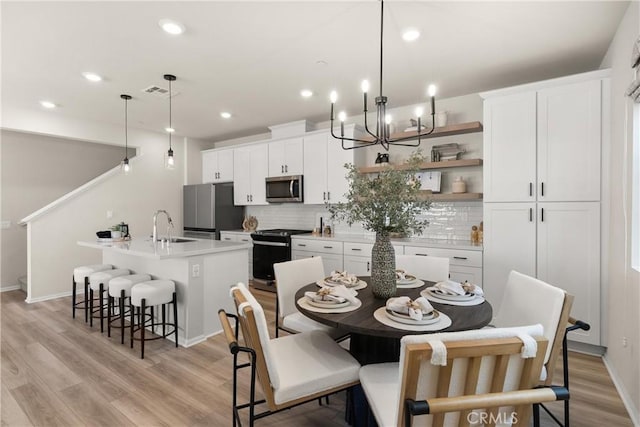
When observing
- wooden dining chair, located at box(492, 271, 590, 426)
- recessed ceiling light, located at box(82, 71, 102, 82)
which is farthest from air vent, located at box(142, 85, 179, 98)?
wooden dining chair, located at box(492, 271, 590, 426)

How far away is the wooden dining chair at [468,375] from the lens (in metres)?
1.05

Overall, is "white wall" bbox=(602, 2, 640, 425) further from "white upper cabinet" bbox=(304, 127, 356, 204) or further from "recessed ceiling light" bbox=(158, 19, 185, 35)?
"recessed ceiling light" bbox=(158, 19, 185, 35)

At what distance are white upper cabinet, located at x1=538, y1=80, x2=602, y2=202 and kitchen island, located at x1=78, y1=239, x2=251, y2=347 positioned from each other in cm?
309

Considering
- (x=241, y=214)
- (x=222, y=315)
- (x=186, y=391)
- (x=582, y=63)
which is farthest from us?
(x=241, y=214)

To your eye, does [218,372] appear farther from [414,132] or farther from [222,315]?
[414,132]

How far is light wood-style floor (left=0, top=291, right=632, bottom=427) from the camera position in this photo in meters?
2.03

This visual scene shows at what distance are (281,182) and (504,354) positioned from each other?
4.40 meters

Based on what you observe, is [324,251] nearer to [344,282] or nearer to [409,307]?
[344,282]

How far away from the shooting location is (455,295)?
76.6 inches

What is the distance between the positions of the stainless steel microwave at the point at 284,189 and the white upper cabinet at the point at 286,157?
10 cm

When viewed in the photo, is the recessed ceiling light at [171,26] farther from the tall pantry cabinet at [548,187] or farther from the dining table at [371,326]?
the tall pantry cabinet at [548,187]

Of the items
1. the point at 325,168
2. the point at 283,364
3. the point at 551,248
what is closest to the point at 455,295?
the point at 283,364

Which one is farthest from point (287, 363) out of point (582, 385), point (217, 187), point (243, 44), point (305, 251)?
point (217, 187)

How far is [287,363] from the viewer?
1736 millimetres
